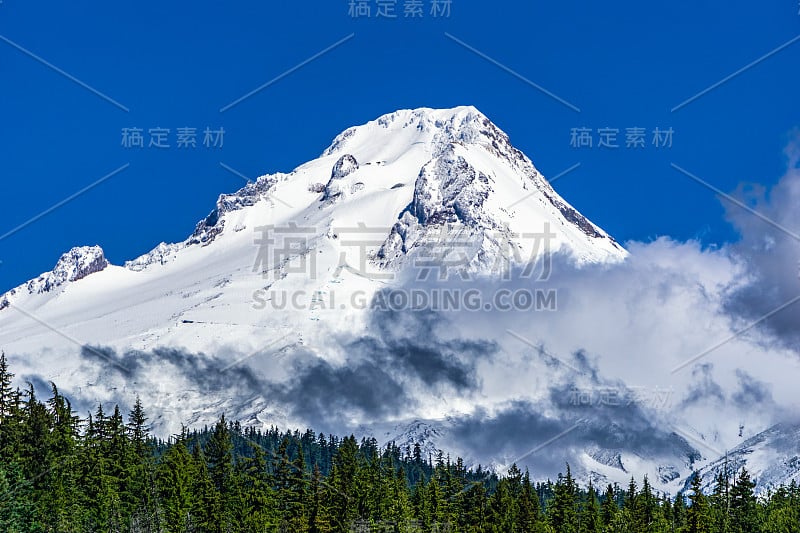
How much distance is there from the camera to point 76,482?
356 ft

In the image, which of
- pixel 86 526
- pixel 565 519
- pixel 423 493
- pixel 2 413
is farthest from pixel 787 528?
pixel 2 413

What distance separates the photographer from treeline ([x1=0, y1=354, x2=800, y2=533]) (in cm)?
10294

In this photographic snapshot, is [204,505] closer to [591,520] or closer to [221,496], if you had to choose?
[221,496]

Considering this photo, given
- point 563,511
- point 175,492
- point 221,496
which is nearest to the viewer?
point 175,492

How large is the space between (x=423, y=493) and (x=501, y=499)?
30.2 feet

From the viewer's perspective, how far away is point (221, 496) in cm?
11969

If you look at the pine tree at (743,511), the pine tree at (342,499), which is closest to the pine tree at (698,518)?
the pine tree at (743,511)

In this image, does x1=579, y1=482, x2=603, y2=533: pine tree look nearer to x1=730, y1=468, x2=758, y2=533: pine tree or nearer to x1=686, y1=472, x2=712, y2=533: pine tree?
x1=686, y1=472, x2=712, y2=533: pine tree

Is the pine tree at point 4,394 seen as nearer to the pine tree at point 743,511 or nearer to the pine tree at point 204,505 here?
the pine tree at point 204,505

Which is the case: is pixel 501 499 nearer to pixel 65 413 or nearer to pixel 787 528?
pixel 787 528

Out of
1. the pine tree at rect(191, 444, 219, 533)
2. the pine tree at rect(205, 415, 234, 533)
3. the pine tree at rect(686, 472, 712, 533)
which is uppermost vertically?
the pine tree at rect(205, 415, 234, 533)

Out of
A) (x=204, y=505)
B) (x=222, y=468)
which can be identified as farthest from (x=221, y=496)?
(x=222, y=468)

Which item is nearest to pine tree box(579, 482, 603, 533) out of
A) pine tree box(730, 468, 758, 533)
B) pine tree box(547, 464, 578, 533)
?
pine tree box(547, 464, 578, 533)

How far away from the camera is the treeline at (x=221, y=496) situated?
10294 centimetres
